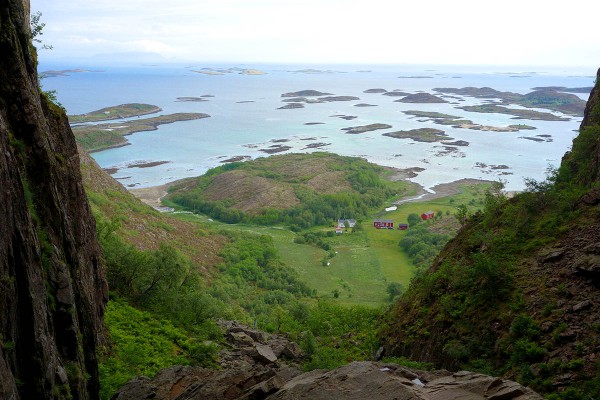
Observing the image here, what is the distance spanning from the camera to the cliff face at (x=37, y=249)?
932 cm

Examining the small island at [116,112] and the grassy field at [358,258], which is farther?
the small island at [116,112]

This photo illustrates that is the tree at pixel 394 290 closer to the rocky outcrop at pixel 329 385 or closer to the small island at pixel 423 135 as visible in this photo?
the rocky outcrop at pixel 329 385

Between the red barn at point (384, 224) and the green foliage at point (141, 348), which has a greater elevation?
the green foliage at point (141, 348)

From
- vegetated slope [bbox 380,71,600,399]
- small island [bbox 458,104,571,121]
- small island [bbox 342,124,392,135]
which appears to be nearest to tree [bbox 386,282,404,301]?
vegetated slope [bbox 380,71,600,399]

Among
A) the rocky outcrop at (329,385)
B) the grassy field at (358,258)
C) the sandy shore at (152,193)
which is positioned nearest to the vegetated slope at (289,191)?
the sandy shore at (152,193)

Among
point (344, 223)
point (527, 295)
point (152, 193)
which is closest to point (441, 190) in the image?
point (344, 223)

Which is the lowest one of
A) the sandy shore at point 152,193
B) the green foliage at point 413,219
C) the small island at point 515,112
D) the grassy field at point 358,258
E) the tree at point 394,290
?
the grassy field at point 358,258

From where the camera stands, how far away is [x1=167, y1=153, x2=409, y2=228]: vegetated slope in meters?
73.5

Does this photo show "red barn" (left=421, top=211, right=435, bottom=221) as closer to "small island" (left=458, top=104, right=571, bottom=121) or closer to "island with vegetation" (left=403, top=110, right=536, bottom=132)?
"island with vegetation" (left=403, top=110, right=536, bottom=132)

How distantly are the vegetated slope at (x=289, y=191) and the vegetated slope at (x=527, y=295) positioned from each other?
50.4 m

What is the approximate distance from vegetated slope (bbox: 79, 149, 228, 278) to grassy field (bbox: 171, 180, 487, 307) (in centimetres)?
893

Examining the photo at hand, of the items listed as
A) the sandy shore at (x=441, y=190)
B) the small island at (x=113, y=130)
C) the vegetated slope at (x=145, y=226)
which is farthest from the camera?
the small island at (x=113, y=130)

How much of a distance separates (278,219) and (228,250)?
2005 centimetres

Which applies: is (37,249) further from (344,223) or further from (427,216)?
(427,216)
